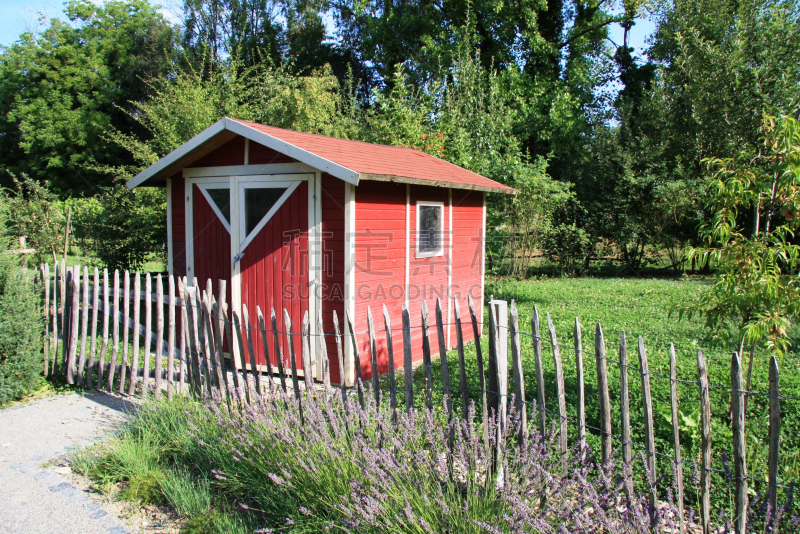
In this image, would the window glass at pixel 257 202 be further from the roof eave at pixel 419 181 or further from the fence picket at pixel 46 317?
the fence picket at pixel 46 317

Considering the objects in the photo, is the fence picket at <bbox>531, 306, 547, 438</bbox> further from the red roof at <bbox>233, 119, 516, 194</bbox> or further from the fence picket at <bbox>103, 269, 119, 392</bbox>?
the fence picket at <bbox>103, 269, 119, 392</bbox>

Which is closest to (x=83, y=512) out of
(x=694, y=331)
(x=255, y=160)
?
(x=255, y=160)

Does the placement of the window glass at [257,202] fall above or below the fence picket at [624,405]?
above

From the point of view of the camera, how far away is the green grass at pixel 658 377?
4078mm

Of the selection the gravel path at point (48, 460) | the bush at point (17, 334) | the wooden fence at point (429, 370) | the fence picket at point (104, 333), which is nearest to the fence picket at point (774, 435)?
the wooden fence at point (429, 370)

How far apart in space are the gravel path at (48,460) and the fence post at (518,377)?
262cm

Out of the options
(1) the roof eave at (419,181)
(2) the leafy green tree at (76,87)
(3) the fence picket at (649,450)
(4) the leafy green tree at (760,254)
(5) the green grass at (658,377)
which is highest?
(2) the leafy green tree at (76,87)

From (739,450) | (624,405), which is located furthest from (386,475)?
(739,450)

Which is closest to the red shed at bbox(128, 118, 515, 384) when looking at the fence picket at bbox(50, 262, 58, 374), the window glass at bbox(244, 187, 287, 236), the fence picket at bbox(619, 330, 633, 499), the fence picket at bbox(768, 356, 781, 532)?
the window glass at bbox(244, 187, 287, 236)

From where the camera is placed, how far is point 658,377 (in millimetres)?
6184

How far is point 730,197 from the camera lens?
409cm

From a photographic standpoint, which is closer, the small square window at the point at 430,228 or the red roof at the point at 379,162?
the red roof at the point at 379,162

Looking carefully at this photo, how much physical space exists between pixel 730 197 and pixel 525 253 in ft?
42.6

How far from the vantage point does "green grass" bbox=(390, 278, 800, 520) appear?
408 cm
